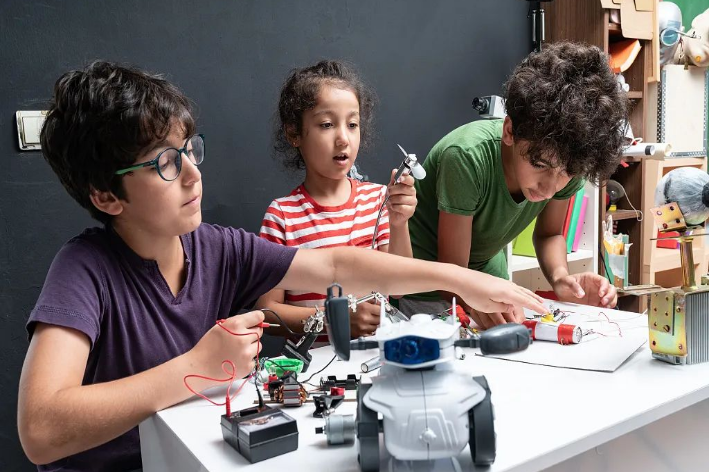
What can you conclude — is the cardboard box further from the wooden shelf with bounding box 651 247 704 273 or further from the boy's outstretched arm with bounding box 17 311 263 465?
the boy's outstretched arm with bounding box 17 311 263 465

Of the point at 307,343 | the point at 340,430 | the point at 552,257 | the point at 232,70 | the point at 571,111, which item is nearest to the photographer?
the point at 340,430

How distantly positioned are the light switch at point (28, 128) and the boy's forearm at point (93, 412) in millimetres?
893

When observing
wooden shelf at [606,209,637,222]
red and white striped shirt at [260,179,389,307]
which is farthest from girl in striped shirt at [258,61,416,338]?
wooden shelf at [606,209,637,222]

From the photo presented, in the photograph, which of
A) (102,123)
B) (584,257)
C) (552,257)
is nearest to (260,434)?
(102,123)

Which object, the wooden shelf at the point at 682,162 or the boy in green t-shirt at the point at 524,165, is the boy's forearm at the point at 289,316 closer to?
the boy in green t-shirt at the point at 524,165

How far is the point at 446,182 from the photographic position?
1.47 meters

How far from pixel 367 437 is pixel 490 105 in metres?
1.46

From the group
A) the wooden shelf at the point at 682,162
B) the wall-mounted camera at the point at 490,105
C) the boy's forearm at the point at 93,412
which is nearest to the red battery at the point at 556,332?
the boy's forearm at the point at 93,412

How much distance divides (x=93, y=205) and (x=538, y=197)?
95cm

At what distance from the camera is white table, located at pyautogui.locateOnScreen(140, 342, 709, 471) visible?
0.78m

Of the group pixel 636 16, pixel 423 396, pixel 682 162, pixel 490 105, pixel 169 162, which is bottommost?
pixel 423 396

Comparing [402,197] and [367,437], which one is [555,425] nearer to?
[367,437]

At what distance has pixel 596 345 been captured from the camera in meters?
1.22

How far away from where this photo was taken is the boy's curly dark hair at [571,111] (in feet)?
4.31
